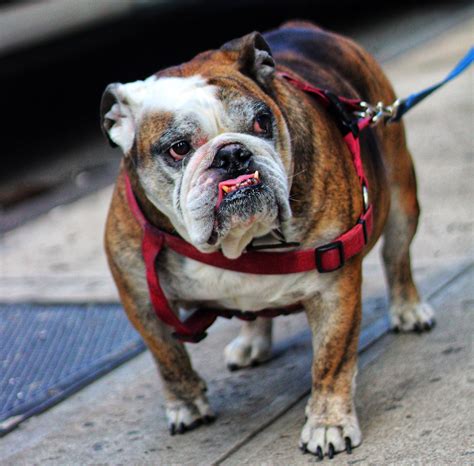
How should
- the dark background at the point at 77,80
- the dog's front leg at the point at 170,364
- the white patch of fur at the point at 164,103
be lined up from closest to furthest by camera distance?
the white patch of fur at the point at 164,103 < the dog's front leg at the point at 170,364 < the dark background at the point at 77,80

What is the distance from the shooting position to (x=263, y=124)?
3141 millimetres

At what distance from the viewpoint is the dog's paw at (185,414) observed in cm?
364

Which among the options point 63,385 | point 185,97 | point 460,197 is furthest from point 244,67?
point 460,197

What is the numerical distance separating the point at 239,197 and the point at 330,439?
2.89ft

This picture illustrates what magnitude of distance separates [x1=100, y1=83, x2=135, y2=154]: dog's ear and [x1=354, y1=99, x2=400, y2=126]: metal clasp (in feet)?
2.95

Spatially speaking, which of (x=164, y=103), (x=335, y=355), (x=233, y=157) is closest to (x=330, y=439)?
(x=335, y=355)

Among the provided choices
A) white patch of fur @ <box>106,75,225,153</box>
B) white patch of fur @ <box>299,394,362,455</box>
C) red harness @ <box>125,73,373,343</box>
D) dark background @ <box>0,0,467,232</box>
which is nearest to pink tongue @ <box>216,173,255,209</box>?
white patch of fur @ <box>106,75,225,153</box>

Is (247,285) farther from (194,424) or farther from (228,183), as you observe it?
(194,424)

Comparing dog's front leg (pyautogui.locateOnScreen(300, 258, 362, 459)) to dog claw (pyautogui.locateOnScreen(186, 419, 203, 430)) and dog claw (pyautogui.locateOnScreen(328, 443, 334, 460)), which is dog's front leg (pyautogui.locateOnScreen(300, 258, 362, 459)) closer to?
dog claw (pyautogui.locateOnScreen(328, 443, 334, 460))

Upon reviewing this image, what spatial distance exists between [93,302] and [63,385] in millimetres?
981

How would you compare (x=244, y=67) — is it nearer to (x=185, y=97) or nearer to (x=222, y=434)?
(x=185, y=97)

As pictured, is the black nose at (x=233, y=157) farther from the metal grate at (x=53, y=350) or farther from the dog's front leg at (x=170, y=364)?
the metal grate at (x=53, y=350)

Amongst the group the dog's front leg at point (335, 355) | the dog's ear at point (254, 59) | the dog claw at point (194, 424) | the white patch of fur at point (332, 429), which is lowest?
the dog claw at point (194, 424)

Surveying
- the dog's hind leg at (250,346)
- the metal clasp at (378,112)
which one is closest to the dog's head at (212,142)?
the metal clasp at (378,112)
